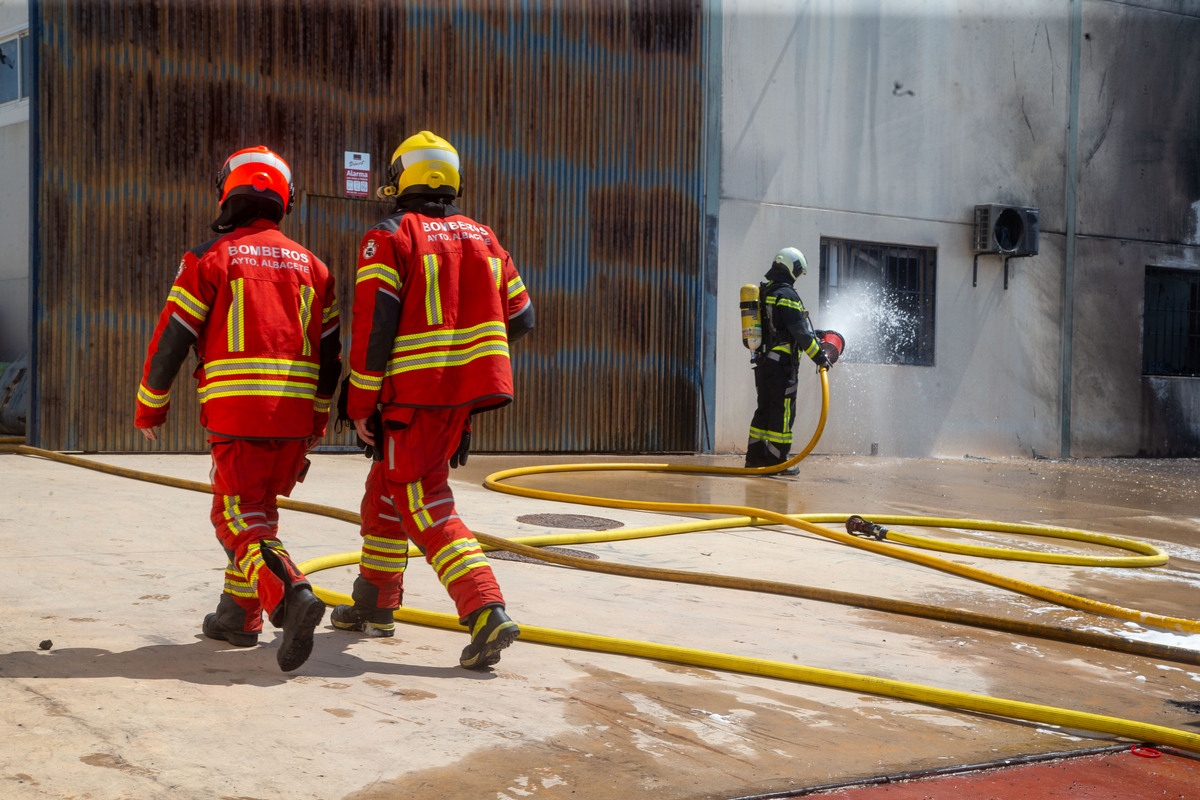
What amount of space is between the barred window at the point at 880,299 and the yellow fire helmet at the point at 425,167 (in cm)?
875

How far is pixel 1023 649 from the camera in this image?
3.96 metres

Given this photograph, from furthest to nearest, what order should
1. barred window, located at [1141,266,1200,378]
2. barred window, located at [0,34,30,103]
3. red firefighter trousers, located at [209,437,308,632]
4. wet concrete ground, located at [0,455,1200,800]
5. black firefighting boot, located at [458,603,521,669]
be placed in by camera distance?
barred window, located at [1141,266,1200,378], barred window, located at [0,34,30,103], red firefighter trousers, located at [209,437,308,632], black firefighting boot, located at [458,603,521,669], wet concrete ground, located at [0,455,1200,800]

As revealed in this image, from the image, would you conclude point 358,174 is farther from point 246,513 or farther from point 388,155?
point 246,513

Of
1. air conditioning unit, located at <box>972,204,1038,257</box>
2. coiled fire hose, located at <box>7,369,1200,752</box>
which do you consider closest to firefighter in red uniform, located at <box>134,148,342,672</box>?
coiled fire hose, located at <box>7,369,1200,752</box>

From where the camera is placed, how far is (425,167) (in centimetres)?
363

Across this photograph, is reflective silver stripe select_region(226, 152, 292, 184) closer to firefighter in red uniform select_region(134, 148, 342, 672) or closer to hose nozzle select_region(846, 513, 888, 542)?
firefighter in red uniform select_region(134, 148, 342, 672)

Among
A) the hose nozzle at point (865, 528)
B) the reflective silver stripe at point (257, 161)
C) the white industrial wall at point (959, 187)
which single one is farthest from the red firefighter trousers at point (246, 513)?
the white industrial wall at point (959, 187)

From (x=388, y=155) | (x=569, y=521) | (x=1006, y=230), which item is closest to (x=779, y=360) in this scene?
(x=569, y=521)

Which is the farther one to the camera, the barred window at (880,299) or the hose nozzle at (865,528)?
the barred window at (880,299)

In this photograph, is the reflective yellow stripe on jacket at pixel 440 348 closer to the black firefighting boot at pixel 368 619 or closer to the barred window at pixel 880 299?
the black firefighting boot at pixel 368 619

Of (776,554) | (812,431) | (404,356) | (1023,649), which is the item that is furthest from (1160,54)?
(404,356)

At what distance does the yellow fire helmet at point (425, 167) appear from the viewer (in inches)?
143

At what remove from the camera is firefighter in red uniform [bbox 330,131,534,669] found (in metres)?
3.42

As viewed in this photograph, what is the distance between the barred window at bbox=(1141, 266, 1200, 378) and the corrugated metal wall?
22.1ft
